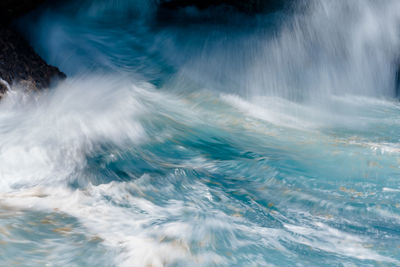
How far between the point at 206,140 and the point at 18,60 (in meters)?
2.42

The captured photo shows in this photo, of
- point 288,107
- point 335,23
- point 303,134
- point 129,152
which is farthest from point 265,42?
point 129,152

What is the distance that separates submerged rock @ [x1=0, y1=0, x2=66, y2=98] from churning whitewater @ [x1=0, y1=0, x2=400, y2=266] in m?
0.17

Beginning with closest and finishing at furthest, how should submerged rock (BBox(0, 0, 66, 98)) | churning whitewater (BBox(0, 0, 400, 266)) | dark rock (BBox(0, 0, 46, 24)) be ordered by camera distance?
churning whitewater (BBox(0, 0, 400, 266)) → submerged rock (BBox(0, 0, 66, 98)) → dark rock (BBox(0, 0, 46, 24))

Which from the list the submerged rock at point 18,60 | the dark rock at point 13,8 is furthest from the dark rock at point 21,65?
the dark rock at point 13,8

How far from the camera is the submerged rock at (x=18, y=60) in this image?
391cm

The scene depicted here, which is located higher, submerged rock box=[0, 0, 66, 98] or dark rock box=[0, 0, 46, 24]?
dark rock box=[0, 0, 46, 24]

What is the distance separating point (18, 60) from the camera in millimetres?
4191

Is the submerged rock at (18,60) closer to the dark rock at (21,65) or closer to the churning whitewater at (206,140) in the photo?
the dark rock at (21,65)

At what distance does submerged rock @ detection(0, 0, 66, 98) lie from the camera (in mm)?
3914

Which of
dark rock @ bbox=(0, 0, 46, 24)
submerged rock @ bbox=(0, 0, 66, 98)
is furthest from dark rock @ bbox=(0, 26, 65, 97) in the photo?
dark rock @ bbox=(0, 0, 46, 24)

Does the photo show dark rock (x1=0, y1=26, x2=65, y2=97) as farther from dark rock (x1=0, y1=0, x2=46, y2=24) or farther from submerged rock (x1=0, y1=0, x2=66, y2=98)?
dark rock (x1=0, y1=0, x2=46, y2=24)

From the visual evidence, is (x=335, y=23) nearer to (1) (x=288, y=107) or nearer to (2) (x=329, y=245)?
(1) (x=288, y=107)

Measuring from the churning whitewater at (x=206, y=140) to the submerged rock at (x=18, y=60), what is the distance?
17 cm

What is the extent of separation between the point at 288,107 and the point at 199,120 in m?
1.33
